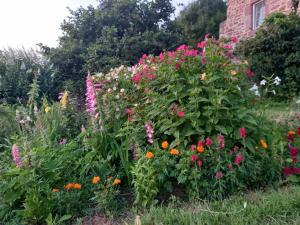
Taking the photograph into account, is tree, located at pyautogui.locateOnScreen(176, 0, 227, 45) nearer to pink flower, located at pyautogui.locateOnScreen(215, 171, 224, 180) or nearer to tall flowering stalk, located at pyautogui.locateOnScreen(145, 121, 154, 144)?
tall flowering stalk, located at pyautogui.locateOnScreen(145, 121, 154, 144)

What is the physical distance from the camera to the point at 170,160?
2977 mm

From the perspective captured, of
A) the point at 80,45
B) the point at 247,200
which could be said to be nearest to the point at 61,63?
the point at 80,45

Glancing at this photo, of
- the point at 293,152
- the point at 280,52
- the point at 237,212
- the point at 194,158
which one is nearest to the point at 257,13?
the point at 280,52

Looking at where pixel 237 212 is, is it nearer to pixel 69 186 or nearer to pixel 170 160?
pixel 170 160

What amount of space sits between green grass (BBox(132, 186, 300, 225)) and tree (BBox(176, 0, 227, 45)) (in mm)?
22351

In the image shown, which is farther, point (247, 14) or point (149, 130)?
point (247, 14)

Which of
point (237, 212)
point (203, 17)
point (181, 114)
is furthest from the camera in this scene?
point (203, 17)

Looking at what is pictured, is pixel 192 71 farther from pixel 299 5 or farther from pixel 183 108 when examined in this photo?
pixel 299 5

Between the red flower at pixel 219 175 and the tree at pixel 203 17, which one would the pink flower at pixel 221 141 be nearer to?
the red flower at pixel 219 175

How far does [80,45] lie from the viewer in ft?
34.2

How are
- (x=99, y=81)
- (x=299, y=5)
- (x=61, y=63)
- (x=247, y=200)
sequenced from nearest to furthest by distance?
(x=247, y=200) < (x=99, y=81) < (x=299, y=5) < (x=61, y=63)

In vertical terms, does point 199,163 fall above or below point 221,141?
below

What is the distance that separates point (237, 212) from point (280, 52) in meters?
7.38

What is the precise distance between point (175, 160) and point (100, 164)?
857 millimetres
